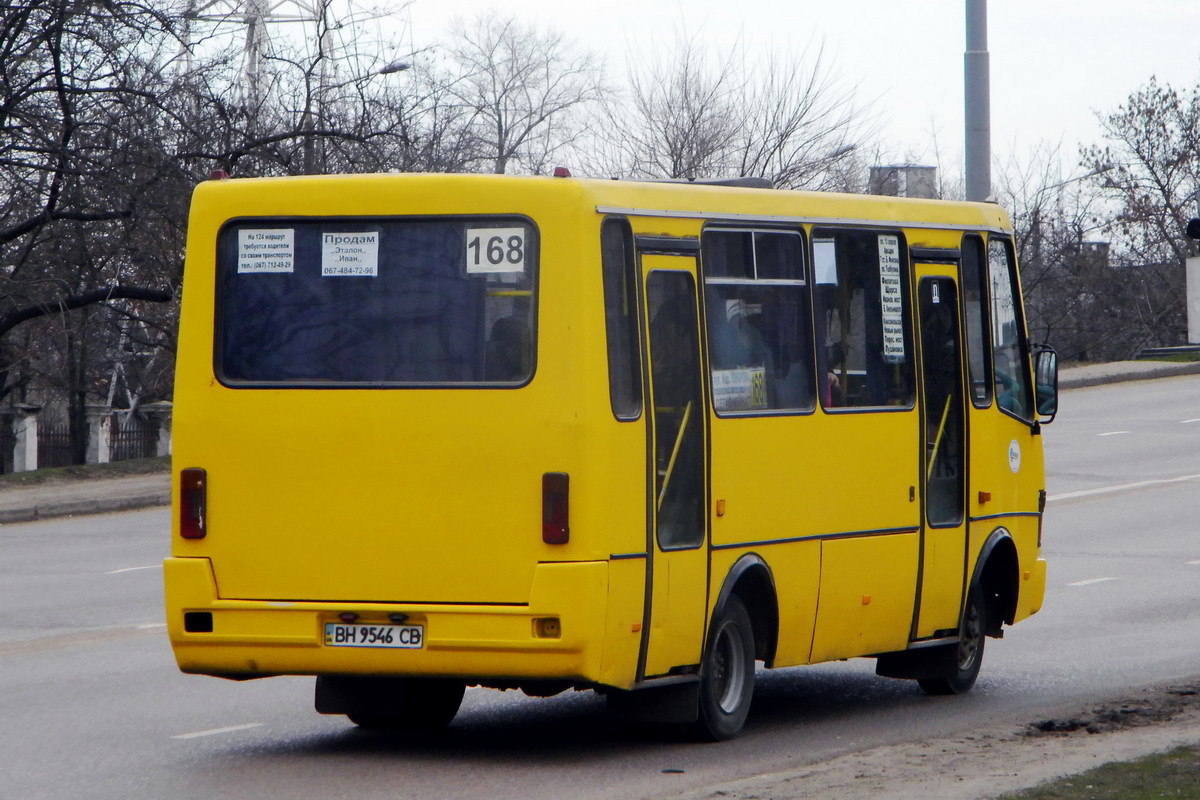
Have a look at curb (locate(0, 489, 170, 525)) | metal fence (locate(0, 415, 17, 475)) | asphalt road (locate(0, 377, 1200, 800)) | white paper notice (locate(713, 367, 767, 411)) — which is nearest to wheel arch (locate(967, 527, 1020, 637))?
asphalt road (locate(0, 377, 1200, 800))

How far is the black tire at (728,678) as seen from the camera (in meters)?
8.31

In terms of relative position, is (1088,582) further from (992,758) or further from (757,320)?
(992,758)

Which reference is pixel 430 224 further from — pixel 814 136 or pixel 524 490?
pixel 814 136

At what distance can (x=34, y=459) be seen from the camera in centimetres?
3800

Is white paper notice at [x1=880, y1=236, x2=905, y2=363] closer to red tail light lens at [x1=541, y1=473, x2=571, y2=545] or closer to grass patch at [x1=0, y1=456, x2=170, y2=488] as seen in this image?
red tail light lens at [x1=541, y1=473, x2=571, y2=545]

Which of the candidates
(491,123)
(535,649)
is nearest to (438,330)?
(535,649)

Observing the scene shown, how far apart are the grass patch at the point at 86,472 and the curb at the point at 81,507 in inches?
83.1

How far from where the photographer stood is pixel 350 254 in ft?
25.8

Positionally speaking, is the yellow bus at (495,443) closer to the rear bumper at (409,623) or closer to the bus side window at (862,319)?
the rear bumper at (409,623)

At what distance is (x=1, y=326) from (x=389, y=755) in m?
20.8

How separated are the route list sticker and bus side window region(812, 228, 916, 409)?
8.81ft

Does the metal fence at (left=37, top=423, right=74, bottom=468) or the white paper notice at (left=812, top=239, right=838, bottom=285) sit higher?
the white paper notice at (left=812, top=239, right=838, bottom=285)

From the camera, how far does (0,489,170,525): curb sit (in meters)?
21.2

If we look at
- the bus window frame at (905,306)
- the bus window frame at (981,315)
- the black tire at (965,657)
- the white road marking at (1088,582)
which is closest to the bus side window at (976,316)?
the bus window frame at (981,315)
